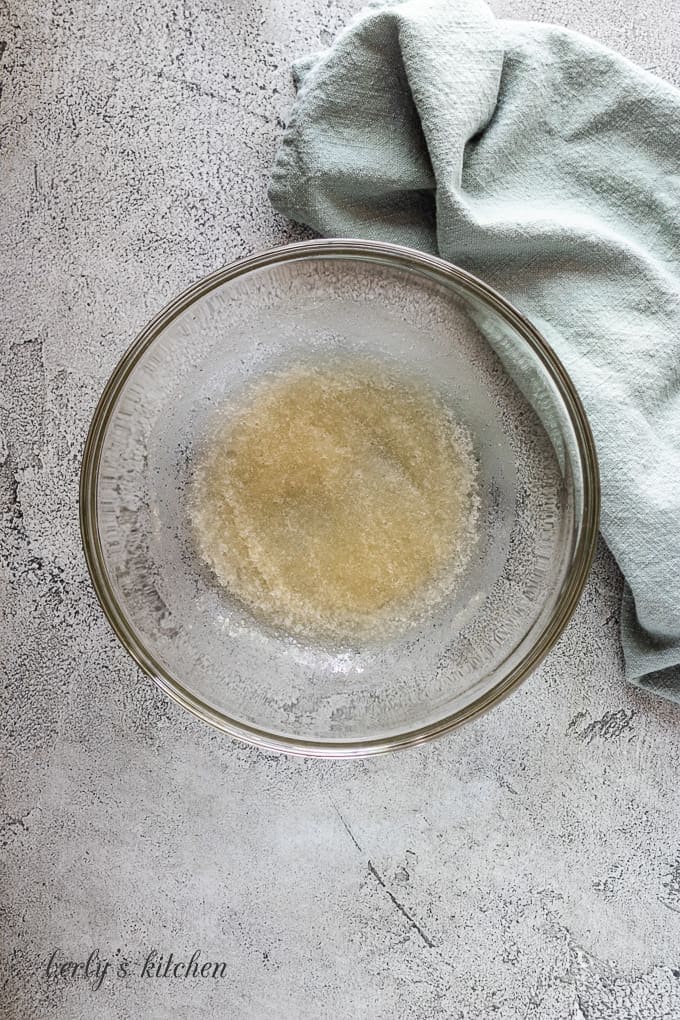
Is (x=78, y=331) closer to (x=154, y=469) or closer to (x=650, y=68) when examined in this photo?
(x=154, y=469)

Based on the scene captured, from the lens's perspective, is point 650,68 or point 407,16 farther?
point 650,68

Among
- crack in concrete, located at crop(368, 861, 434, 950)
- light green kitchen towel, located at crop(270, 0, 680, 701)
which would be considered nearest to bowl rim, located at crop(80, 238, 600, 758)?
light green kitchen towel, located at crop(270, 0, 680, 701)

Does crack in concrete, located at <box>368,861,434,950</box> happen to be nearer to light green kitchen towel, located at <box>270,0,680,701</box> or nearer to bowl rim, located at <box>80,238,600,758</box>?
bowl rim, located at <box>80,238,600,758</box>

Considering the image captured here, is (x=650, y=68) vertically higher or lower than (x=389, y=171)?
higher

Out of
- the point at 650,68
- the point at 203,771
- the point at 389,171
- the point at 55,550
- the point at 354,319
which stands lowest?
the point at 203,771

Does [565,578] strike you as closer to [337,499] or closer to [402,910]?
[337,499]

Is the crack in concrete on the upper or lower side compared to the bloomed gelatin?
lower

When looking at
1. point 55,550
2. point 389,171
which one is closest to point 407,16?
point 389,171
